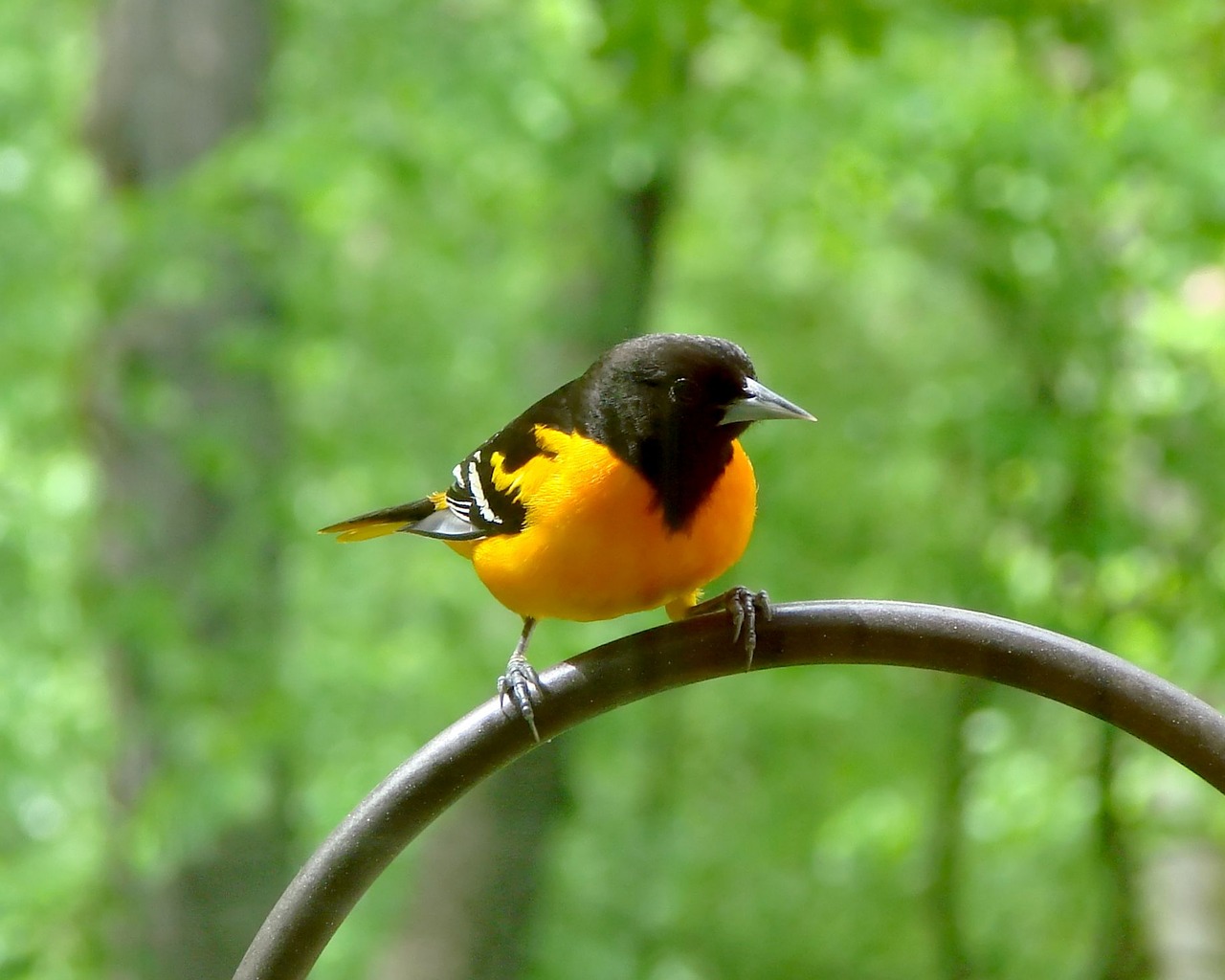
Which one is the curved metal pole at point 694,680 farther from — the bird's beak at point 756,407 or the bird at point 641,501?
the bird's beak at point 756,407

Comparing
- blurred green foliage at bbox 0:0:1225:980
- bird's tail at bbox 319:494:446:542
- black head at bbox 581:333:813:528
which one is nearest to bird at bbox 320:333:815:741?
black head at bbox 581:333:813:528

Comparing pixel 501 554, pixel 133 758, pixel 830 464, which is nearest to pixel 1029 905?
pixel 830 464

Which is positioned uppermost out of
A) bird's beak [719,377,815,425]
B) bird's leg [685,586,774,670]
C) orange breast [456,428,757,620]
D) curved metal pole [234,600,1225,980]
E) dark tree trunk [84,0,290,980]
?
dark tree trunk [84,0,290,980]

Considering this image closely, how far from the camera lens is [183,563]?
15.0ft

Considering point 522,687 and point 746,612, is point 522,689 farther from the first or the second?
point 746,612

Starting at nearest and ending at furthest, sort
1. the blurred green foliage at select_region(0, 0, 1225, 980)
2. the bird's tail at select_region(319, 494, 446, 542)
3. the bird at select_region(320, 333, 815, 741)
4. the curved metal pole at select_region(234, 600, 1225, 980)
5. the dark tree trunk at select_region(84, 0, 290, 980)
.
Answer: the curved metal pole at select_region(234, 600, 1225, 980), the bird at select_region(320, 333, 815, 741), the bird's tail at select_region(319, 494, 446, 542), the blurred green foliage at select_region(0, 0, 1225, 980), the dark tree trunk at select_region(84, 0, 290, 980)

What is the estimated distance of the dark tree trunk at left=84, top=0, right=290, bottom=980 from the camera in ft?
13.3

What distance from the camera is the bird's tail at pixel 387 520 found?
2.39 meters

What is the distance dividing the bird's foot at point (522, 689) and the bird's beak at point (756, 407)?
1.39 feet

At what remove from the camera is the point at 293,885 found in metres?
1.62

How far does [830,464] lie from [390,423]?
1.49 metres

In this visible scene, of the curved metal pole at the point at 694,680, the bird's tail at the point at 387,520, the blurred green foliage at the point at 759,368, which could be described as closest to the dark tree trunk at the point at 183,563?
the blurred green foliage at the point at 759,368

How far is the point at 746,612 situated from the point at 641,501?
0.22 meters

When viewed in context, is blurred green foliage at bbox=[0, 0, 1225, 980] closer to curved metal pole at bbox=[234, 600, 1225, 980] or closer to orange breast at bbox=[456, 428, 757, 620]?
orange breast at bbox=[456, 428, 757, 620]
